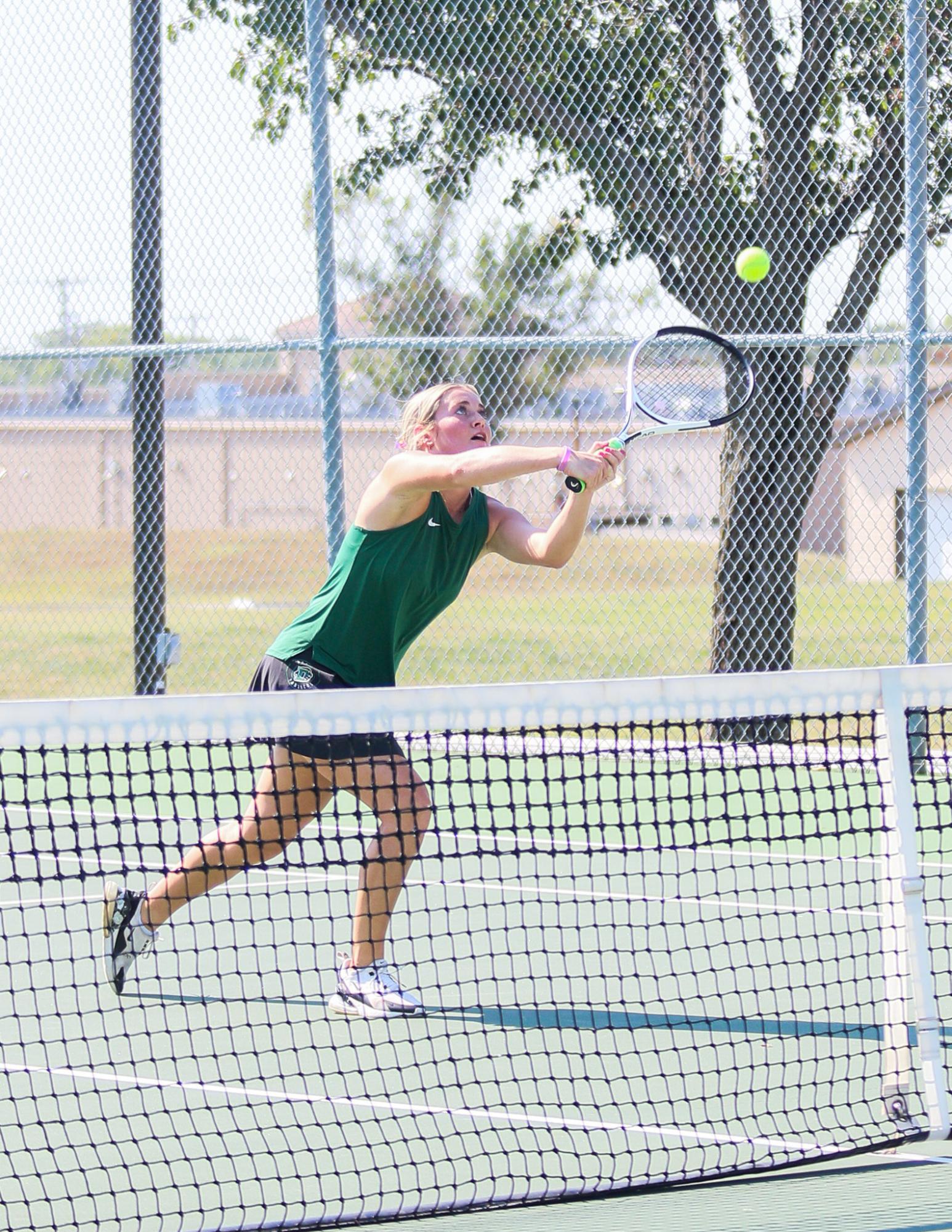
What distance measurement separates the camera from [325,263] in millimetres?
7617

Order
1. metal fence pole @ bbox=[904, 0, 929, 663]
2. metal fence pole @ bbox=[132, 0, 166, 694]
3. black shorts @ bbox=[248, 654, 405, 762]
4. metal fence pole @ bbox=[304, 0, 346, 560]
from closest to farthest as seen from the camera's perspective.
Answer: black shorts @ bbox=[248, 654, 405, 762] < metal fence pole @ bbox=[904, 0, 929, 663] < metal fence pole @ bbox=[304, 0, 346, 560] < metal fence pole @ bbox=[132, 0, 166, 694]

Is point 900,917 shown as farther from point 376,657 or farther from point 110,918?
point 110,918

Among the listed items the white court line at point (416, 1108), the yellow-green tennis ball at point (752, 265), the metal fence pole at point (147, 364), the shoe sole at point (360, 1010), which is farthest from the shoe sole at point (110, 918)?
the metal fence pole at point (147, 364)

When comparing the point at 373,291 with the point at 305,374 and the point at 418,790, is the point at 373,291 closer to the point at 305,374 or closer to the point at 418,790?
the point at 305,374

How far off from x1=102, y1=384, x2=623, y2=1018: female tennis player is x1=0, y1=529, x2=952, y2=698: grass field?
4848mm

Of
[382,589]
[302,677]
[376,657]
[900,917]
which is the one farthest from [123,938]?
[900,917]

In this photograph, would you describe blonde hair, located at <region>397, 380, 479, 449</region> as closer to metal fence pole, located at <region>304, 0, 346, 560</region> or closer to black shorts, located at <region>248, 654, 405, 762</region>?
black shorts, located at <region>248, 654, 405, 762</region>

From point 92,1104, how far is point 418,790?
102 cm

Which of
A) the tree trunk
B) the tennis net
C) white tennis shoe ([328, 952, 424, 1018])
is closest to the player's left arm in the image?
the tennis net

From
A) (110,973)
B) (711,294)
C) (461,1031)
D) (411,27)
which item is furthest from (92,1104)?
(411,27)

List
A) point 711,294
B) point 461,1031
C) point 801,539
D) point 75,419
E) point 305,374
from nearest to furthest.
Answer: point 461,1031, point 711,294, point 801,539, point 305,374, point 75,419

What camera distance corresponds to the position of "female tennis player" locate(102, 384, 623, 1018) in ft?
13.1

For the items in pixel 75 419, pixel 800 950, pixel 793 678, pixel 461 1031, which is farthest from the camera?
pixel 75 419

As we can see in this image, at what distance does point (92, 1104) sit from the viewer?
11.7ft
